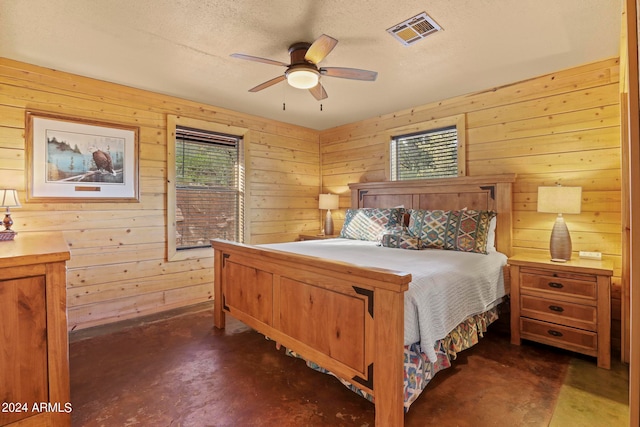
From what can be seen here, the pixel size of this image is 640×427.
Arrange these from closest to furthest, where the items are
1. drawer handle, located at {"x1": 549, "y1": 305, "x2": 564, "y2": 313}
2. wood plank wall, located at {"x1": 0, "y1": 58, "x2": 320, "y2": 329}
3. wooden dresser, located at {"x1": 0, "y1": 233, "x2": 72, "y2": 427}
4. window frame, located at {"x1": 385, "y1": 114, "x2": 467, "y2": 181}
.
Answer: wooden dresser, located at {"x1": 0, "y1": 233, "x2": 72, "y2": 427}, drawer handle, located at {"x1": 549, "y1": 305, "x2": 564, "y2": 313}, wood plank wall, located at {"x1": 0, "y1": 58, "x2": 320, "y2": 329}, window frame, located at {"x1": 385, "y1": 114, "x2": 467, "y2": 181}

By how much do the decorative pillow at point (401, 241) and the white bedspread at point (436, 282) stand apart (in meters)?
0.10

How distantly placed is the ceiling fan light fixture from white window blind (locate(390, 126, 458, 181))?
198 cm

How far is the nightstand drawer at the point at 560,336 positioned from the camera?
7.66 ft

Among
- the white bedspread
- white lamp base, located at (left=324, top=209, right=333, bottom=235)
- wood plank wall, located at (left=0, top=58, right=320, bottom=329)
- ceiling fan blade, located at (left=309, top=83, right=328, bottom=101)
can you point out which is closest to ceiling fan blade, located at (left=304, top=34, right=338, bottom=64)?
ceiling fan blade, located at (left=309, top=83, right=328, bottom=101)

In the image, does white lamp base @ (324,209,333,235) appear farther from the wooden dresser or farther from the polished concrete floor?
the wooden dresser

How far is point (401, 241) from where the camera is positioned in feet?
9.98

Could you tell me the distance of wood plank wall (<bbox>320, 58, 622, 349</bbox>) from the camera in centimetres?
263

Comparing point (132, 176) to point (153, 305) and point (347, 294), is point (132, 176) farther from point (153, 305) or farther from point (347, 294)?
point (347, 294)

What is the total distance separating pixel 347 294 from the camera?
1.76 meters

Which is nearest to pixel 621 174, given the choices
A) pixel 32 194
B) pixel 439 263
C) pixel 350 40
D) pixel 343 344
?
pixel 439 263

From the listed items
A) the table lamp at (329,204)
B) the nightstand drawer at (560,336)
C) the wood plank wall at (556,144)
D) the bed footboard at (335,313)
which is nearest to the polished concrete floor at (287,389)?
the nightstand drawer at (560,336)

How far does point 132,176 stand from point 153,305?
4.56 ft

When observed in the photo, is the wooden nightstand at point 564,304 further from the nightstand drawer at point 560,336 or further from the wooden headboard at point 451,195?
the wooden headboard at point 451,195

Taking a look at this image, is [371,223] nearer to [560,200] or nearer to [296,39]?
[560,200]
